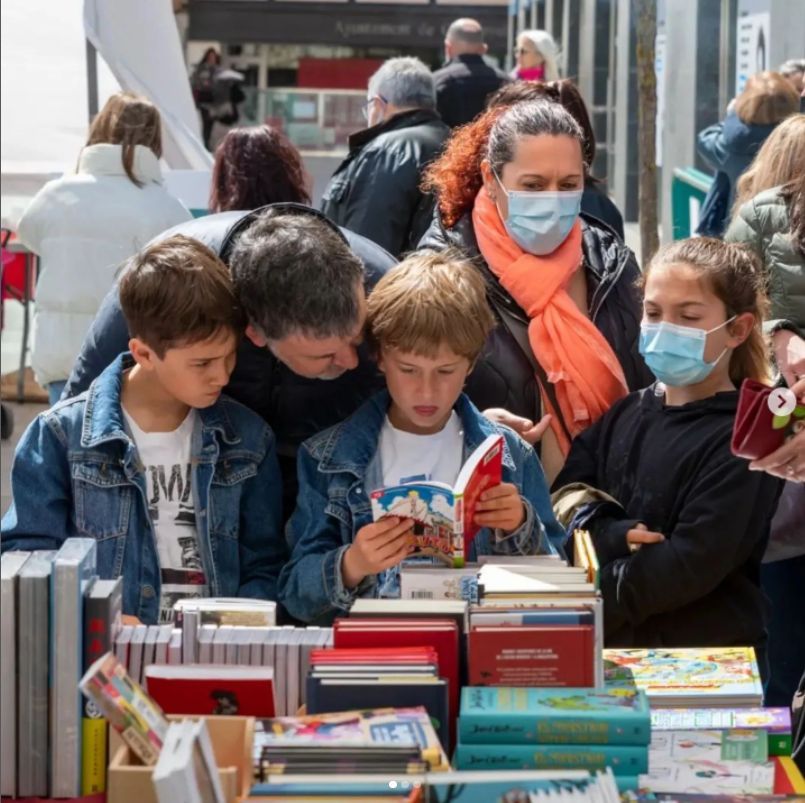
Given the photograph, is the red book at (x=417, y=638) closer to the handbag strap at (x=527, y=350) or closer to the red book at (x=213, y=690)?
the red book at (x=213, y=690)

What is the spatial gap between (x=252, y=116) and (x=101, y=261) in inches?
689

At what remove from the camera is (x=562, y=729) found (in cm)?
251

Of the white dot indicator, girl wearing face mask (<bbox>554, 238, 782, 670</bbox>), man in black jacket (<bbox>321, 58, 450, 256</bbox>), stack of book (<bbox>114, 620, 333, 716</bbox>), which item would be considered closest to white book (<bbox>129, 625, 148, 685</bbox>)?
stack of book (<bbox>114, 620, 333, 716</bbox>)

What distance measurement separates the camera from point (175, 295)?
3.29 m

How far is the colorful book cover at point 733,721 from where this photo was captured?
274 cm

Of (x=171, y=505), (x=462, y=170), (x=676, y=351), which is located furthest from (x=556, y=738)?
(x=462, y=170)

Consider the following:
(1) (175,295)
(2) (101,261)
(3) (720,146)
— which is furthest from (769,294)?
(3) (720,146)

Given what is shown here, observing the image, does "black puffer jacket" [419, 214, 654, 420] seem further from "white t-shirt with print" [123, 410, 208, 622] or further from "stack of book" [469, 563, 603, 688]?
"stack of book" [469, 563, 603, 688]

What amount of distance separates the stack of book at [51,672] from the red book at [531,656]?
584mm

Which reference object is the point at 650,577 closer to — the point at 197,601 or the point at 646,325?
the point at 646,325

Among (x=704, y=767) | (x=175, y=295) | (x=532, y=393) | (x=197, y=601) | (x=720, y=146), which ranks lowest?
(x=704, y=767)

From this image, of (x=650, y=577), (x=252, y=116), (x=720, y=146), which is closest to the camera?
(x=650, y=577)

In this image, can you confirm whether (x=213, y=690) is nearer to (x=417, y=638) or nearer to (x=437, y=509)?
(x=417, y=638)

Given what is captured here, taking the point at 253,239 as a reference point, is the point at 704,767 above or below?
below
